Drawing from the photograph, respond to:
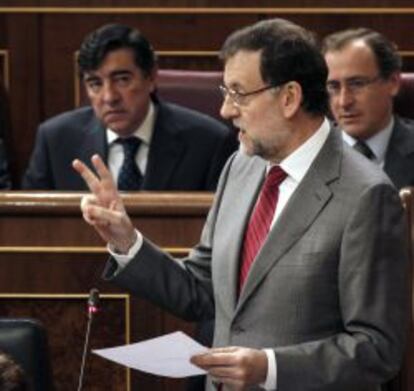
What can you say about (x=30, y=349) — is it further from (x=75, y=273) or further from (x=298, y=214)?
(x=75, y=273)

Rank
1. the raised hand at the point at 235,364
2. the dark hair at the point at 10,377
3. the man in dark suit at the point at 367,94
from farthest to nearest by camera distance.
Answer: the man in dark suit at the point at 367,94 → the raised hand at the point at 235,364 → the dark hair at the point at 10,377

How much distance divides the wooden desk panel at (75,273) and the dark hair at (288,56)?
57 cm

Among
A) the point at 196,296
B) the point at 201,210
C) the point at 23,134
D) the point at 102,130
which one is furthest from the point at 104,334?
the point at 23,134

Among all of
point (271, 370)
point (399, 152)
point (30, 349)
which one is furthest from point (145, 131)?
point (271, 370)

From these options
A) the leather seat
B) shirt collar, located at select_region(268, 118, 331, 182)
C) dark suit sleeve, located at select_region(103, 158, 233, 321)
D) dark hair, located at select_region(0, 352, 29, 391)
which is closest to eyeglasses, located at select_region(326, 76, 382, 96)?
dark suit sleeve, located at select_region(103, 158, 233, 321)

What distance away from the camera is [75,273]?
2184mm

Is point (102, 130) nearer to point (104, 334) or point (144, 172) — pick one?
point (144, 172)

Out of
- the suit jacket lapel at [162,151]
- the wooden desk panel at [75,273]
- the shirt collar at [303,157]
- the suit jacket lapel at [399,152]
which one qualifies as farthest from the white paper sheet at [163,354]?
the suit jacket lapel at [162,151]

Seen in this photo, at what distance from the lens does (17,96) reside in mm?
3320

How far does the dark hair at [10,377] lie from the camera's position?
1346mm

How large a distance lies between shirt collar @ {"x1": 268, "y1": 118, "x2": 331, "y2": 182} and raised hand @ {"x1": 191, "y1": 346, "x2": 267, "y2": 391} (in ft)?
0.79

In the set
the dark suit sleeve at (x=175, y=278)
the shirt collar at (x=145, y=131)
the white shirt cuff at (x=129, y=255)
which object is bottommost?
the dark suit sleeve at (x=175, y=278)

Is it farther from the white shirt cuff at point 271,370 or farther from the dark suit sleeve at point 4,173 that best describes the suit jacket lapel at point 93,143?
the white shirt cuff at point 271,370

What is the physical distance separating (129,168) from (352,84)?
0.50m
